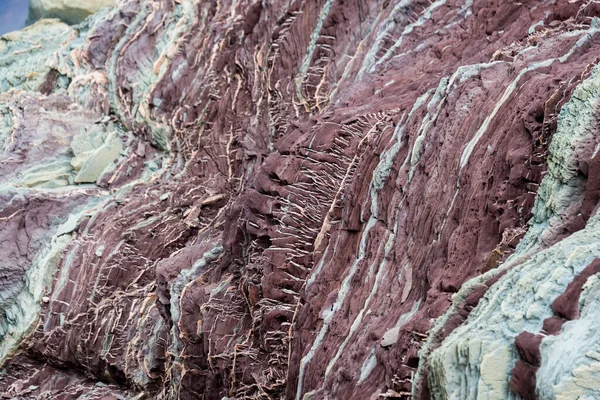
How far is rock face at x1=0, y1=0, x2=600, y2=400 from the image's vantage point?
12.9ft

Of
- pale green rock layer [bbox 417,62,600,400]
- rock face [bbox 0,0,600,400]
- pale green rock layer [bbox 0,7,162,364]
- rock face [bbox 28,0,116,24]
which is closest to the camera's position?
pale green rock layer [bbox 417,62,600,400]

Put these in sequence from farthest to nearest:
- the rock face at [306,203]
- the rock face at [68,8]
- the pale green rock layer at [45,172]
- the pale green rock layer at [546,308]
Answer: the rock face at [68,8] < the pale green rock layer at [45,172] < the rock face at [306,203] < the pale green rock layer at [546,308]

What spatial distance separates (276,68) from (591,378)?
8.53 metres

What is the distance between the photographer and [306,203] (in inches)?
279

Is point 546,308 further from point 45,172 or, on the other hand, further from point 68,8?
point 68,8

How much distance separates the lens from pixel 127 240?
10.8 m

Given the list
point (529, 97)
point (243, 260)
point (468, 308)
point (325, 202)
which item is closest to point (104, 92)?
point (243, 260)

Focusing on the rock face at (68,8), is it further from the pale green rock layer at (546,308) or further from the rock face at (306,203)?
the pale green rock layer at (546,308)

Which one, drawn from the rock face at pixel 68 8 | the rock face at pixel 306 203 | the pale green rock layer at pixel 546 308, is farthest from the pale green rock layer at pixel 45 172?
the pale green rock layer at pixel 546 308

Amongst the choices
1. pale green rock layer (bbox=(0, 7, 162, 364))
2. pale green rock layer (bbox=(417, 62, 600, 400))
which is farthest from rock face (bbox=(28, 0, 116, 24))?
pale green rock layer (bbox=(417, 62, 600, 400))

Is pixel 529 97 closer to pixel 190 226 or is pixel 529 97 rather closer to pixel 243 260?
pixel 243 260

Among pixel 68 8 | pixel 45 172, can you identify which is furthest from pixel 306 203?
pixel 68 8

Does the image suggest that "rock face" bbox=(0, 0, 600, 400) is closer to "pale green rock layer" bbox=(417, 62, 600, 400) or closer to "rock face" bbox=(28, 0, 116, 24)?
"pale green rock layer" bbox=(417, 62, 600, 400)

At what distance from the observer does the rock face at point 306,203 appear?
3.95m
